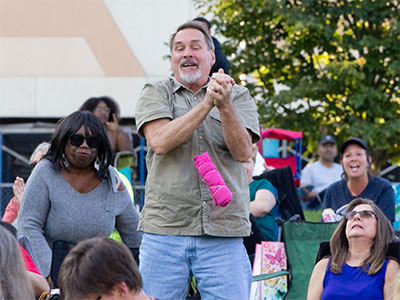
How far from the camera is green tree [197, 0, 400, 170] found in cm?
1102

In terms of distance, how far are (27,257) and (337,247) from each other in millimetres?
2186

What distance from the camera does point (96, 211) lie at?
488cm

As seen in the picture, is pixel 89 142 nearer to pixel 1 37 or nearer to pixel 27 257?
pixel 27 257

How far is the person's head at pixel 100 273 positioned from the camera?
108 inches

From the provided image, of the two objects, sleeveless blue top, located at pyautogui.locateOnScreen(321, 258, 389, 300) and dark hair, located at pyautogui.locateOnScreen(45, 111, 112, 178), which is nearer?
dark hair, located at pyautogui.locateOnScreen(45, 111, 112, 178)

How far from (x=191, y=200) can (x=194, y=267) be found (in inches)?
12.6

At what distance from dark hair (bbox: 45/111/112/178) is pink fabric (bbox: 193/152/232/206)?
3.91ft

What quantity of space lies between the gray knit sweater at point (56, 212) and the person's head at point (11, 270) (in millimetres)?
1484

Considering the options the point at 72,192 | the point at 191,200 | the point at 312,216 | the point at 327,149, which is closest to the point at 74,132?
the point at 72,192

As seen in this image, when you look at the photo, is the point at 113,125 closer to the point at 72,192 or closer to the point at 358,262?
the point at 72,192

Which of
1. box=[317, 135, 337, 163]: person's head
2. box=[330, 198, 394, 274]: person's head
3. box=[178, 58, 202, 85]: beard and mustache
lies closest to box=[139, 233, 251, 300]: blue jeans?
box=[178, 58, 202, 85]: beard and mustache

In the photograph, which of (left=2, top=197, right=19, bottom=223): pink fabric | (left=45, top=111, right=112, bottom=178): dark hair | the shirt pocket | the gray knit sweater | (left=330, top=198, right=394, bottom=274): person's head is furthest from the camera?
(left=2, top=197, right=19, bottom=223): pink fabric

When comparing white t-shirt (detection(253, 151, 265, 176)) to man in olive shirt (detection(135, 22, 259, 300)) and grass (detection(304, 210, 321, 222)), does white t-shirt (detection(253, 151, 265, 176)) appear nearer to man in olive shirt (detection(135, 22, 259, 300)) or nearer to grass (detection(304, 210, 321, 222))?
grass (detection(304, 210, 321, 222))

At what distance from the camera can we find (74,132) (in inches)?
191
